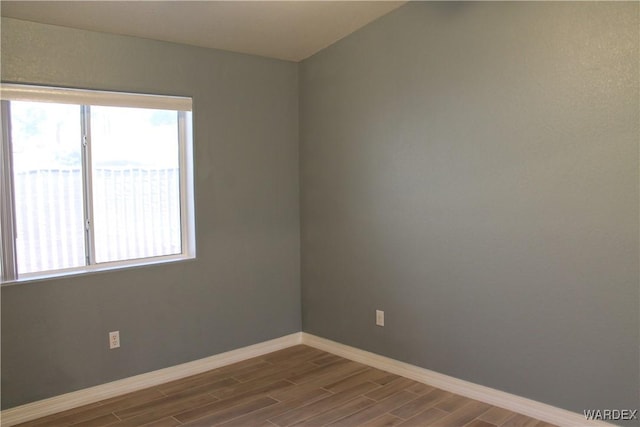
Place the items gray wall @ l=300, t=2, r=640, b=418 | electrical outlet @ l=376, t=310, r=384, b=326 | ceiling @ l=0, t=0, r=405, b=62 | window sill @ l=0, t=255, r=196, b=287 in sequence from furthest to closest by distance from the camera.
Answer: electrical outlet @ l=376, t=310, r=384, b=326, window sill @ l=0, t=255, r=196, b=287, ceiling @ l=0, t=0, r=405, b=62, gray wall @ l=300, t=2, r=640, b=418

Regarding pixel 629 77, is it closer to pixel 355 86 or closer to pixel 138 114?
pixel 355 86

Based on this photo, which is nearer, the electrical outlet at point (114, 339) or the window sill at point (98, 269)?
the window sill at point (98, 269)

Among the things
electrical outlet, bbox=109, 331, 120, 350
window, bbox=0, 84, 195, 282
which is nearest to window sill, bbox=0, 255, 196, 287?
window, bbox=0, 84, 195, 282

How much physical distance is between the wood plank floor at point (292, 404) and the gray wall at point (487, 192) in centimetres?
24

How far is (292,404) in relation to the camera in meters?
3.32

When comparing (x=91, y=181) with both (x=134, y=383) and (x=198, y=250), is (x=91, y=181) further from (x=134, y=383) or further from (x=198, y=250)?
(x=134, y=383)

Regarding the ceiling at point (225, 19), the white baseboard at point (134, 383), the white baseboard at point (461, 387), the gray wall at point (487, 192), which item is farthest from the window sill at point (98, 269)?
the ceiling at point (225, 19)

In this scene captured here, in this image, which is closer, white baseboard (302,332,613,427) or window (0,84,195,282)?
white baseboard (302,332,613,427)

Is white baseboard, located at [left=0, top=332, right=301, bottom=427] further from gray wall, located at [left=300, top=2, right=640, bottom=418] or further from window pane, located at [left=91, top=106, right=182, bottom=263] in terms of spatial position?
window pane, located at [left=91, top=106, right=182, bottom=263]

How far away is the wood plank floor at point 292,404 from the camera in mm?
3066

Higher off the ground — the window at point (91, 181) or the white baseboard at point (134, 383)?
the window at point (91, 181)

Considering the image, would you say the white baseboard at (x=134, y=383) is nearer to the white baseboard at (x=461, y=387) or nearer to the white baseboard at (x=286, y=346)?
the white baseboard at (x=286, y=346)

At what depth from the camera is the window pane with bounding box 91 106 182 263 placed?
11.2ft

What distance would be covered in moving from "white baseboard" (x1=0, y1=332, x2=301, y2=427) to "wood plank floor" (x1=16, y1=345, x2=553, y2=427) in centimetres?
5
